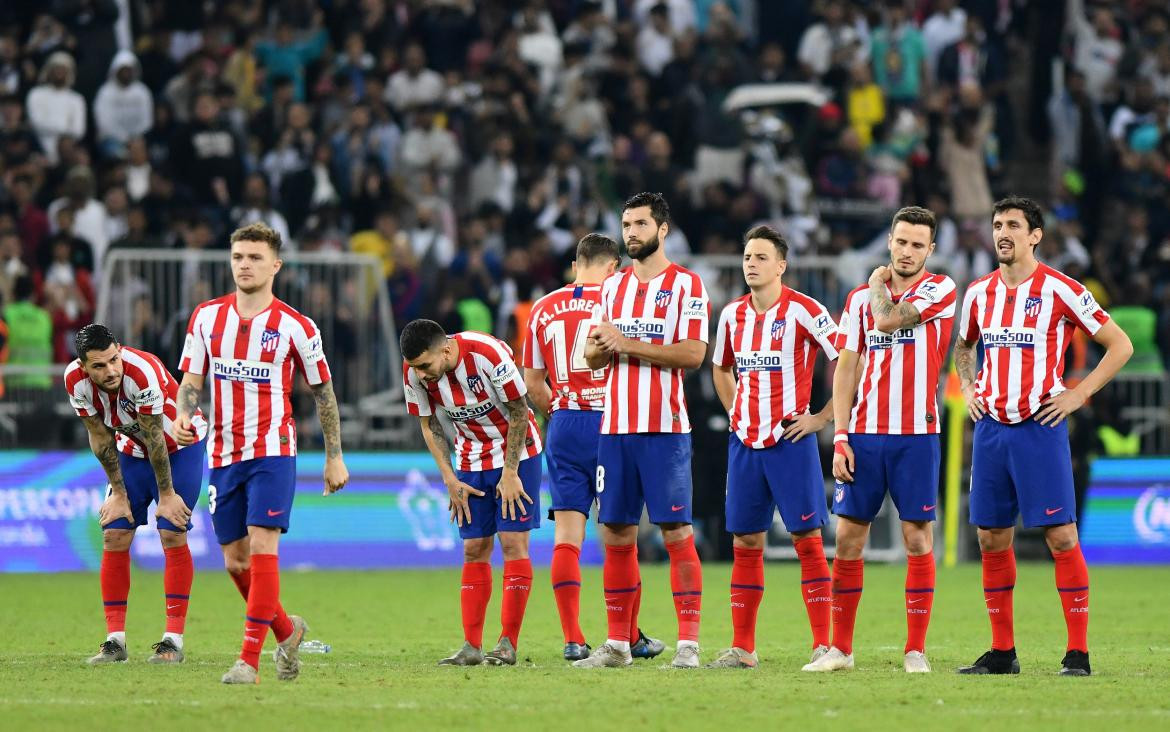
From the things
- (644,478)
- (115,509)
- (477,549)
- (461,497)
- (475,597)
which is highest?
(644,478)

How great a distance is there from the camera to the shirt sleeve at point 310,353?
10.1m

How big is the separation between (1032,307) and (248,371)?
4370 millimetres

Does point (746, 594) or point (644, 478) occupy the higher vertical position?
point (644, 478)

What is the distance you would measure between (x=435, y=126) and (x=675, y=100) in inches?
138

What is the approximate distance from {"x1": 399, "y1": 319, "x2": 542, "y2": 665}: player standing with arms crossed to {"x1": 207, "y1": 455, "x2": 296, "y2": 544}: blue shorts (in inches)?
48.7

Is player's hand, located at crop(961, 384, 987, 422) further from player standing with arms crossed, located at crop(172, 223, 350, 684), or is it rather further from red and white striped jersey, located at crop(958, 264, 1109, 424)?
player standing with arms crossed, located at crop(172, 223, 350, 684)

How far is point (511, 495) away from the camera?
431 inches

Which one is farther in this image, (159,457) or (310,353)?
(159,457)

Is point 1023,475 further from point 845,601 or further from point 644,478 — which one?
point 644,478

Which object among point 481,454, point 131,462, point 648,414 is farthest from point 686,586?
point 131,462

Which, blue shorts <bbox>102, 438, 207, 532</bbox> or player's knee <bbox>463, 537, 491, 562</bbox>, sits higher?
blue shorts <bbox>102, 438, 207, 532</bbox>

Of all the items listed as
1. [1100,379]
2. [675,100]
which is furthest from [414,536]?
[1100,379]

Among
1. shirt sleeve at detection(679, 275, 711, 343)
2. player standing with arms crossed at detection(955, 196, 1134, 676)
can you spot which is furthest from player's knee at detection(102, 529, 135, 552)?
player standing with arms crossed at detection(955, 196, 1134, 676)

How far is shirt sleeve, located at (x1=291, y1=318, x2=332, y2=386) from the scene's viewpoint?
10086 millimetres
